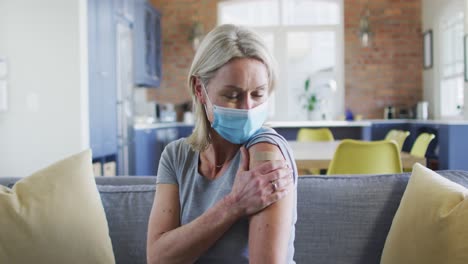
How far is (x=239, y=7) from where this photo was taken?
7.51 meters

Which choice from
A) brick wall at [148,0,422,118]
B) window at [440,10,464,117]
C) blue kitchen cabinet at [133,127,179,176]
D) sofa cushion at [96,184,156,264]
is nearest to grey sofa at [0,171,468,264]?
sofa cushion at [96,184,156,264]

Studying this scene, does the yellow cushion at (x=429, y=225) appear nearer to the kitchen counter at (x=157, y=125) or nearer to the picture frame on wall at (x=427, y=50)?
the kitchen counter at (x=157, y=125)

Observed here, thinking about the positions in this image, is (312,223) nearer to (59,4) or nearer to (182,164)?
(182,164)

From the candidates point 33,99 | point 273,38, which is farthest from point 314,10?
point 33,99

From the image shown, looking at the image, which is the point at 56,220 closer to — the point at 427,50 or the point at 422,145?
the point at 422,145

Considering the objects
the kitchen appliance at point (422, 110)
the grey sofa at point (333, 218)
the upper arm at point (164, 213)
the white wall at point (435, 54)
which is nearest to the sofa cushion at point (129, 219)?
the grey sofa at point (333, 218)

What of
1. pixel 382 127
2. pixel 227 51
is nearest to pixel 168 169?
pixel 227 51

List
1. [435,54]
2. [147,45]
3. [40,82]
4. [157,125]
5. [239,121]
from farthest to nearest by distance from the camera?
1. [147,45]
2. [435,54]
3. [157,125]
4. [40,82]
5. [239,121]

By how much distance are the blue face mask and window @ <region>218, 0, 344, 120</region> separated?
6.19m

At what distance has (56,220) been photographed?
1.40 metres

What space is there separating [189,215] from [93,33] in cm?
341

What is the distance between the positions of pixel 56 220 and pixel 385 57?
644 cm

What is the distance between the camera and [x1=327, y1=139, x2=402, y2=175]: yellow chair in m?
2.63

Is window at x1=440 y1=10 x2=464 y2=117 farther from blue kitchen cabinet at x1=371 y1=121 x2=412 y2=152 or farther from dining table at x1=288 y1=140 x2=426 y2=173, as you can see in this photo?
dining table at x1=288 y1=140 x2=426 y2=173
